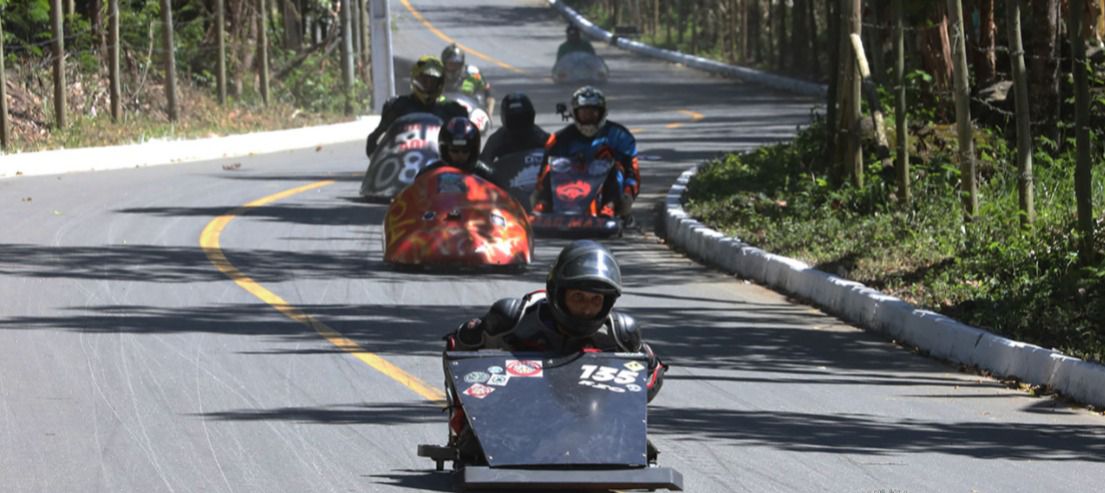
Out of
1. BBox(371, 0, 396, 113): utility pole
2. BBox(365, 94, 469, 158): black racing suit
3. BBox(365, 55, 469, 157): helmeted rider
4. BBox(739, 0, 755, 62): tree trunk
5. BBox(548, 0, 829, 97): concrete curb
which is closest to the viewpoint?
BBox(365, 94, 469, 158): black racing suit

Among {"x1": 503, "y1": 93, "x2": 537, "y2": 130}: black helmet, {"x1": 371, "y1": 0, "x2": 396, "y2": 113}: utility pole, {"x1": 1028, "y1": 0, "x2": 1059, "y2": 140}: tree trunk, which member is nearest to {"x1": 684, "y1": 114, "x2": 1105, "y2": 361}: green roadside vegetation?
{"x1": 1028, "y1": 0, "x2": 1059, "y2": 140}: tree trunk

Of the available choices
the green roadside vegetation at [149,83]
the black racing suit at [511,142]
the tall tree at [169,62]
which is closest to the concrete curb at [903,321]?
the black racing suit at [511,142]

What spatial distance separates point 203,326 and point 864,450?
532 centimetres

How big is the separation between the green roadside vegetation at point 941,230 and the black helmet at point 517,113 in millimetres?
1935

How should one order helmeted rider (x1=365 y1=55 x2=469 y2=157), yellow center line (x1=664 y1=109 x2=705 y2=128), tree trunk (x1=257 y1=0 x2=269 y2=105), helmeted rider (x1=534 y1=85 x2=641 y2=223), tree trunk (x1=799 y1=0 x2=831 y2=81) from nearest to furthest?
helmeted rider (x1=534 y1=85 x2=641 y2=223) < helmeted rider (x1=365 y1=55 x2=469 y2=157) < tree trunk (x1=257 y1=0 x2=269 y2=105) < yellow center line (x1=664 y1=109 x2=705 y2=128) < tree trunk (x1=799 y1=0 x2=831 y2=81)

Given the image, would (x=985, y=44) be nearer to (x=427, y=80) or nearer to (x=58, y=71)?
(x=427, y=80)

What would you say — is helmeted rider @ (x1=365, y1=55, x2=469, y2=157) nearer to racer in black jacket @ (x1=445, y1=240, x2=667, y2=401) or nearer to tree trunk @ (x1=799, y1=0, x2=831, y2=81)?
racer in black jacket @ (x1=445, y1=240, x2=667, y2=401)

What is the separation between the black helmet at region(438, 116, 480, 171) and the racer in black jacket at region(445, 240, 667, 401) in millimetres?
8607

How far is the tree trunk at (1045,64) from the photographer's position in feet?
62.0

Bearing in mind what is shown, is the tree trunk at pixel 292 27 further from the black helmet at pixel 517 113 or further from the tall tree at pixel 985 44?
the tall tree at pixel 985 44

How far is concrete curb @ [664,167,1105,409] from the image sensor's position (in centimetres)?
1100

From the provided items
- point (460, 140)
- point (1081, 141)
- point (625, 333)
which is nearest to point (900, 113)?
point (460, 140)

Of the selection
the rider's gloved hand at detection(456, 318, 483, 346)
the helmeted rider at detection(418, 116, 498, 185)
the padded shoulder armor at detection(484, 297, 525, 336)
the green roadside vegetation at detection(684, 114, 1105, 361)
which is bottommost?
the green roadside vegetation at detection(684, 114, 1105, 361)

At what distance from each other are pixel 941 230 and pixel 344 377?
670 cm
